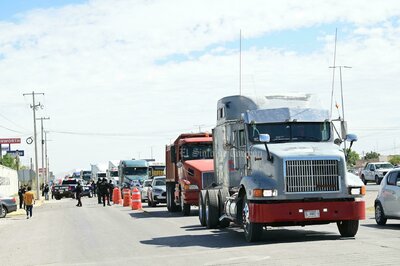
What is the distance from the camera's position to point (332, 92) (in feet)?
55.9

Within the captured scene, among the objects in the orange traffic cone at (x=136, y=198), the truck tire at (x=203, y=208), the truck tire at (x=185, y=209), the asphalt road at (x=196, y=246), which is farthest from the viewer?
the orange traffic cone at (x=136, y=198)

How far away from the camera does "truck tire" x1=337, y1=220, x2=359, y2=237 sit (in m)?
16.3

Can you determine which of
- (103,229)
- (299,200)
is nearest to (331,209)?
(299,200)

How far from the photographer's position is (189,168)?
27.8 meters

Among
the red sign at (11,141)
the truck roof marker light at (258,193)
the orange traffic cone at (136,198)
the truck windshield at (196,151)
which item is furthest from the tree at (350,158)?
the red sign at (11,141)

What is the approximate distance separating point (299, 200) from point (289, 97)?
3012 millimetres

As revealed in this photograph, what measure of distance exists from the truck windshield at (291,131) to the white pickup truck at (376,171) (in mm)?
41075

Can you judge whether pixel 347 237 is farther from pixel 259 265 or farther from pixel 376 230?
pixel 259 265

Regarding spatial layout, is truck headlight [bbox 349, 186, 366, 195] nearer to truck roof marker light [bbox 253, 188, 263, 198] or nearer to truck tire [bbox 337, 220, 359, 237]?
truck tire [bbox 337, 220, 359, 237]

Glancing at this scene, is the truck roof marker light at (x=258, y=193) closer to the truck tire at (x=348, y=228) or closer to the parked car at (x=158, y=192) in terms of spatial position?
the truck tire at (x=348, y=228)

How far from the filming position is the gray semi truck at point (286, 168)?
50.9ft

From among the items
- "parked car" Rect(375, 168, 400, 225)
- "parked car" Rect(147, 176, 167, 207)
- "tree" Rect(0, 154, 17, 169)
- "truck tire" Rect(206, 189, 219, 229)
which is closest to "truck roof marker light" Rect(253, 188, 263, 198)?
"truck tire" Rect(206, 189, 219, 229)

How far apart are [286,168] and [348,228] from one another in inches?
90.0

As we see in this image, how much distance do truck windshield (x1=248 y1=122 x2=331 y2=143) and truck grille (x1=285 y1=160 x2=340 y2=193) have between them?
46.5 inches
